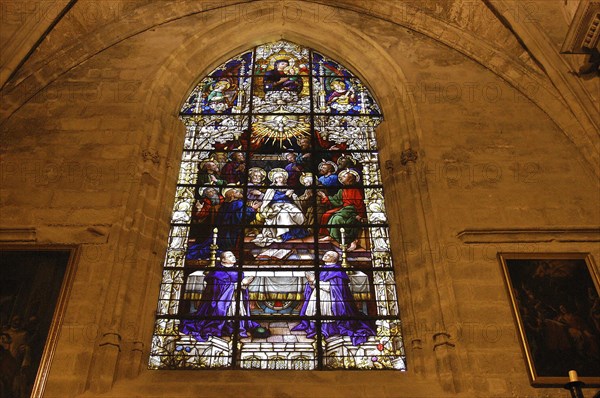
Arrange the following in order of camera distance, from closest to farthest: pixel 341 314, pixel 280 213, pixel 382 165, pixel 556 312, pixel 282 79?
pixel 556 312 → pixel 341 314 → pixel 280 213 → pixel 382 165 → pixel 282 79

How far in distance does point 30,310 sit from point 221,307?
74.0 inches

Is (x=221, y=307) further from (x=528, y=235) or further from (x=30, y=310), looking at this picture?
(x=528, y=235)

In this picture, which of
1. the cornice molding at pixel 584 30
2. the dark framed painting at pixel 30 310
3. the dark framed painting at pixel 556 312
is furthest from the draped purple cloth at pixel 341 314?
the cornice molding at pixel 584 30

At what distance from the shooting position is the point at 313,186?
832cm

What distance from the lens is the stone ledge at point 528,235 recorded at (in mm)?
7227

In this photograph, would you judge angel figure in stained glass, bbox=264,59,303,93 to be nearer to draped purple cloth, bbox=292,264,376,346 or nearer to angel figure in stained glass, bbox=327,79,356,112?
angel figure in stained glass, bbox=327,79,356,112

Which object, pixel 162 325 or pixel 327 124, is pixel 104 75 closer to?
pixel 327 124

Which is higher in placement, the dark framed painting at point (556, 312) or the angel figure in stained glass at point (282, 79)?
the angel figure in stained glass at point (282, 79)

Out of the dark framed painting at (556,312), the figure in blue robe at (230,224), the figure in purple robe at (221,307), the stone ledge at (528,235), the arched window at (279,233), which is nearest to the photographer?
the dark framed painting at (556,312)

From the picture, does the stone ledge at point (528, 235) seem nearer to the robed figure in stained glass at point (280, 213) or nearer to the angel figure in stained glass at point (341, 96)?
the robed figure in stained glass at point (280, 213)

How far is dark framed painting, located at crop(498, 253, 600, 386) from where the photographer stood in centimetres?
629

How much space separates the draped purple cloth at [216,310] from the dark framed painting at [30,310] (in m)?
1.28

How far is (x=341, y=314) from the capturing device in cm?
705

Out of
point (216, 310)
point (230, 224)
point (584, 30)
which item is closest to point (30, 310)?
point (216, 310)
